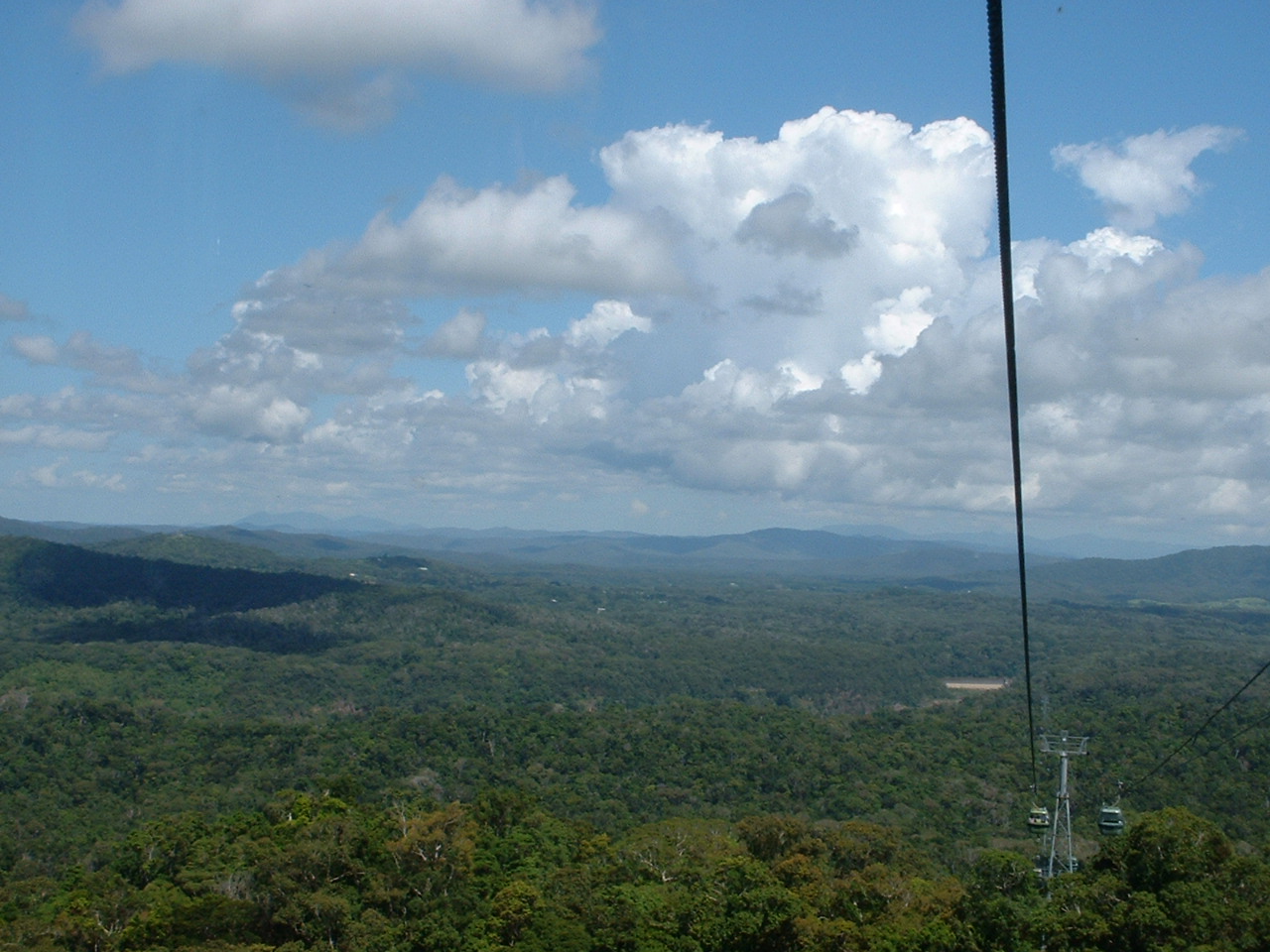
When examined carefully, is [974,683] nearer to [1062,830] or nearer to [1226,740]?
[1226,740]

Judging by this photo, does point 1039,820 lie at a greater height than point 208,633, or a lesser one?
greater

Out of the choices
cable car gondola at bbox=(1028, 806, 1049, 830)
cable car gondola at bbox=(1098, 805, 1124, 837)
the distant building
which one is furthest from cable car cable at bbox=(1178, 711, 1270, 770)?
the distant building

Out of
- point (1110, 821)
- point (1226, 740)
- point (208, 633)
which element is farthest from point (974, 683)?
point (1110, 821)

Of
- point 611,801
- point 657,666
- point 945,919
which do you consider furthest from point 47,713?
point 657,666

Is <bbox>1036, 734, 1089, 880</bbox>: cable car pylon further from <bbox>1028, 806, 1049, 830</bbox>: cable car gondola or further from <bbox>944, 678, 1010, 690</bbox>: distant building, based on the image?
<bbox>944, 678, 1010, 690</bbox>: distant building

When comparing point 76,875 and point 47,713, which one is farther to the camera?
point 47,713

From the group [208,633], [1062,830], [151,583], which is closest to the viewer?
[1062,830]

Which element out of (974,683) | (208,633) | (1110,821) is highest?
(1110,821)

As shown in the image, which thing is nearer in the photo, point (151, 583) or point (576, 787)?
point (576, 787)

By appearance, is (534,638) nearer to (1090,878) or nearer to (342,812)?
(342,812)
